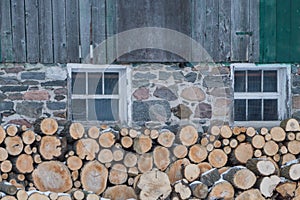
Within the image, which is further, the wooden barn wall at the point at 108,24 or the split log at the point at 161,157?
the wooden barn wall at the point at 108,24

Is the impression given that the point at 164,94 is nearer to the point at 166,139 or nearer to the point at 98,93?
the point at 98,93

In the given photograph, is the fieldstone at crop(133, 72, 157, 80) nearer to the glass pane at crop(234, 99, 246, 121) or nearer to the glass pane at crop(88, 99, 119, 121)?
the glass pane at crop(88, 99, 119, 121)

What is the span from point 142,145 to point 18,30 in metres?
2.59

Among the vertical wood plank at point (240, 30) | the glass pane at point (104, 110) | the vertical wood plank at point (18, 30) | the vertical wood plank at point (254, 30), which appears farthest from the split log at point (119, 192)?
the vertical wood plank at point (254, 30)

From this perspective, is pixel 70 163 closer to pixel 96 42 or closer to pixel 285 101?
pixel 96 42

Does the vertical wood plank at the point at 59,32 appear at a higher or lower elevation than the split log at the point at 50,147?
higher

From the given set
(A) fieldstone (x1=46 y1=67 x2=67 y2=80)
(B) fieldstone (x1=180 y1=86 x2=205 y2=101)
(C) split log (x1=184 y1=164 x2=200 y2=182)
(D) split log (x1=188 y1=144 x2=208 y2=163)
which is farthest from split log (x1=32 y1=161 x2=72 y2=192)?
(B) fieldstone (x1=180 y1=86 x2=205 y2=101)

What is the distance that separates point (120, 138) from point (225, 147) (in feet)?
4.06

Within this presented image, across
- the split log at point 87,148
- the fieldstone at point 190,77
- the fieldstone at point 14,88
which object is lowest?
the split log at point 87,148

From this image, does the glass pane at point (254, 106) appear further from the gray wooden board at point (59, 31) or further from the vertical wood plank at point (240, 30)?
the gray wooden board at point (59, 31)

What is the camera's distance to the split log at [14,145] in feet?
17.4

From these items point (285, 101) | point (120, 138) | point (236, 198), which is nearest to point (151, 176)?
point (120, 138)

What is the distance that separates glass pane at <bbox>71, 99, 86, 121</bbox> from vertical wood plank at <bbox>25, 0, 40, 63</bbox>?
31.4 inches

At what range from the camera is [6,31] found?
6.73 meters
